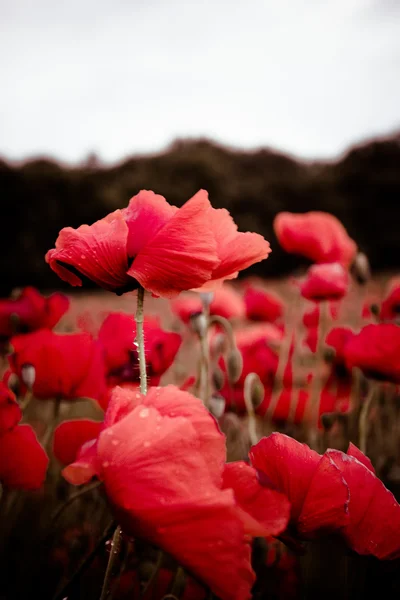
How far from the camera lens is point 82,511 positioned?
2.60 feet

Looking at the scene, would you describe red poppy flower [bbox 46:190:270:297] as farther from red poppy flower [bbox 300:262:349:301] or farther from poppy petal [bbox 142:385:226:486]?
red poppy flower [bbox 300:262:349:301]

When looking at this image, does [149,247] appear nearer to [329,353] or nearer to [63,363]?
[63,363]

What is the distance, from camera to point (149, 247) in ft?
1.10

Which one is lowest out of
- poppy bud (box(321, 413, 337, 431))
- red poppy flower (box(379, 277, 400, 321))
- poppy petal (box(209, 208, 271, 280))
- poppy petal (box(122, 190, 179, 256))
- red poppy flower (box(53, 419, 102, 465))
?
poppy bud (box(321, 413, 337, 431))

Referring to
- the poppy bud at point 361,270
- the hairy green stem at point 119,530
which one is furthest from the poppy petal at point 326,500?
the poppy bud at point 361,270

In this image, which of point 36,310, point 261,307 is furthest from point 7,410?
point 261,307

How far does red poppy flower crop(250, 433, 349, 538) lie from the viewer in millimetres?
303

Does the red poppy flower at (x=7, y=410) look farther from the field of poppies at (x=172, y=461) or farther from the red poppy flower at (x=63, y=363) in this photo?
the red poppy flower at (x=63, y=363)

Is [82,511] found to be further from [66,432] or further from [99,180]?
[99,180]

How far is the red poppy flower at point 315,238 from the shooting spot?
89 centimetres

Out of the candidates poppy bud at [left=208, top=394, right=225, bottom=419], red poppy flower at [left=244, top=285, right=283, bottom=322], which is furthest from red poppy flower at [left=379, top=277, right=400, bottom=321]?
poppy bud at [left=208, top=394, right=225, bottom=419]

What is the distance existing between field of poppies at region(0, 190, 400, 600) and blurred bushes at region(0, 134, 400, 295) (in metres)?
3.10

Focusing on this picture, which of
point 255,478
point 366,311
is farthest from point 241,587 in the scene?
point 366,311

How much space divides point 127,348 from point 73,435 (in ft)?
0.44
